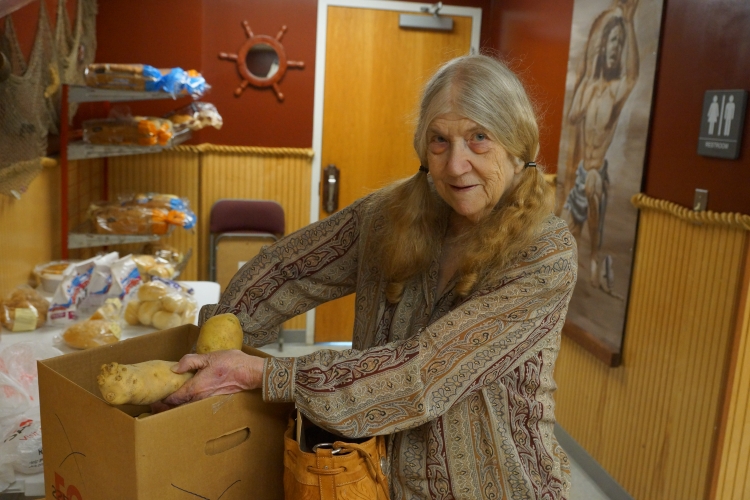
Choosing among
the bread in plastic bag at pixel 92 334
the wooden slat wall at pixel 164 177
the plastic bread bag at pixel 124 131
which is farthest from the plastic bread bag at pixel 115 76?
the wooden slat wall at pixel 164 177

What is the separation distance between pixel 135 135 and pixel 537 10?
94.2 inches

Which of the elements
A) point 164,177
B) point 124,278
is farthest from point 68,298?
point 164,177

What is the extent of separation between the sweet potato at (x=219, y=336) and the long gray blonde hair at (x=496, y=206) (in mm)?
316

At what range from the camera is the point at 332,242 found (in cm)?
148

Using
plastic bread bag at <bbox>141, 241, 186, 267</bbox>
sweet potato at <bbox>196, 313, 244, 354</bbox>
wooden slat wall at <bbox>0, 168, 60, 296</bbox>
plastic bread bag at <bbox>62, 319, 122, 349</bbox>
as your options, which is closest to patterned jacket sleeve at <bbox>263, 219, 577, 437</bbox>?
sweet potato at <bbox>196, 313, 244, 354</bbox>

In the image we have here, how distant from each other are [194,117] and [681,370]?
2783mm

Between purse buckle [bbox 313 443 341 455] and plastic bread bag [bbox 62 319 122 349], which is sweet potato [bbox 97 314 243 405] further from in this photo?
plastic bread bag [bbox 62 319 122 349]

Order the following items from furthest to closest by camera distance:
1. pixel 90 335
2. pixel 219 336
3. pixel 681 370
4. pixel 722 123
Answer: pixel 681 370 < pixel 722 123 < pixel 90 335 < pixel 219 336

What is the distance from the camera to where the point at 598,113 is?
10.6 feet

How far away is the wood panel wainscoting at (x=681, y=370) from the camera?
2.40 metres

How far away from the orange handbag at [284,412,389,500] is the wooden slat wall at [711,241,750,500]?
171 centimetres

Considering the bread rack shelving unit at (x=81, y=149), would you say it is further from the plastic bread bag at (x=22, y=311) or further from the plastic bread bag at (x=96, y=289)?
the plastic bread bag at (x=22, y=311)

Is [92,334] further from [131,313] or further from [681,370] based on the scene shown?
[681,370]


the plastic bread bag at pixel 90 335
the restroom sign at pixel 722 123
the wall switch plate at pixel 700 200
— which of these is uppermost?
the restroom sign at pixel 722 123
